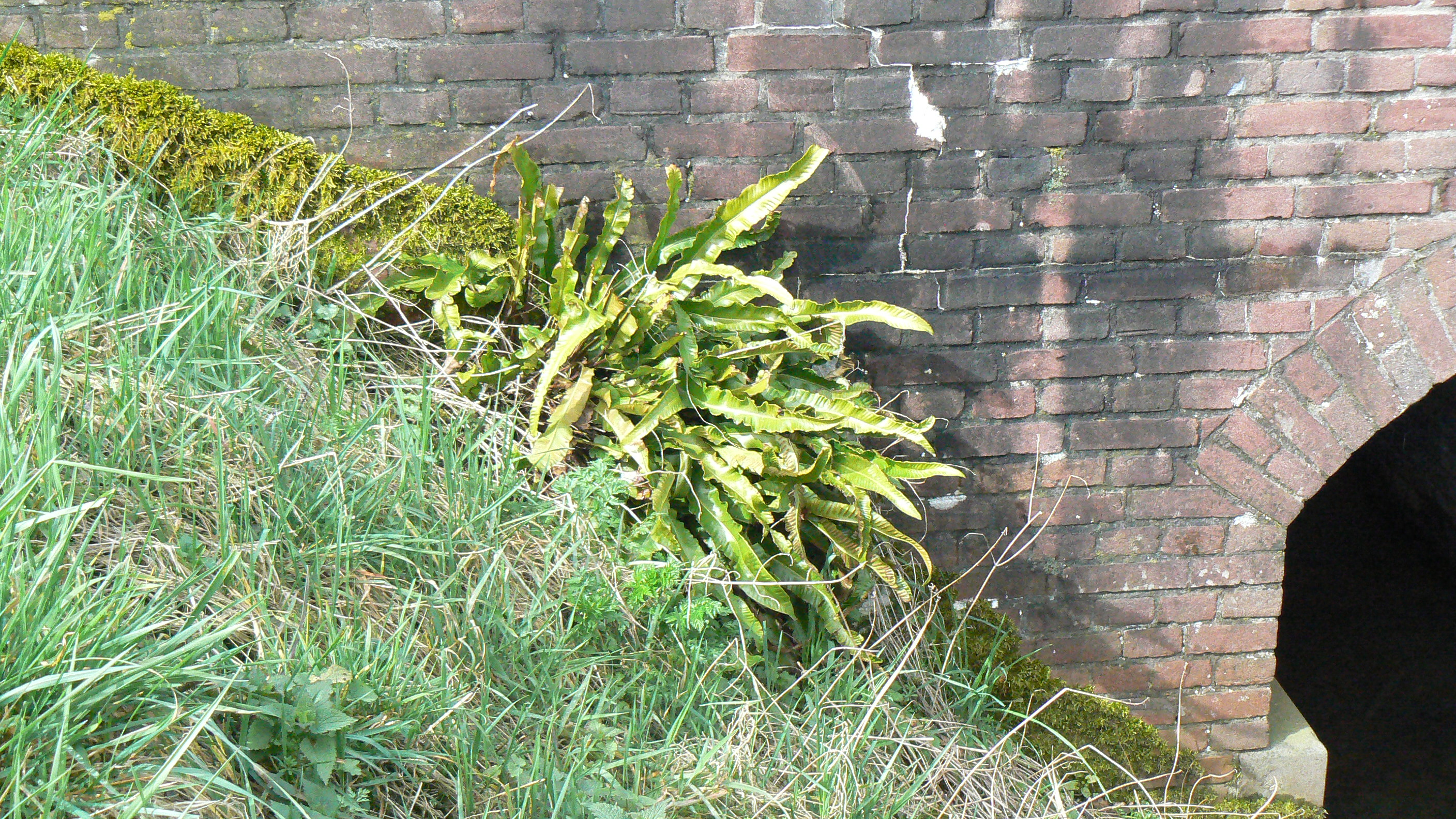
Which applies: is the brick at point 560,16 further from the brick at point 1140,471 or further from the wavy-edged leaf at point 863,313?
the brick at point 1140,471

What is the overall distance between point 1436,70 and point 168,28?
10.9 ft

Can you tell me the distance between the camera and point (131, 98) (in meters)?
2.34

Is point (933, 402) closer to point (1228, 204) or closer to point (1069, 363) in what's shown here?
point (1069, 363)

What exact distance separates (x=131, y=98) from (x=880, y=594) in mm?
2323

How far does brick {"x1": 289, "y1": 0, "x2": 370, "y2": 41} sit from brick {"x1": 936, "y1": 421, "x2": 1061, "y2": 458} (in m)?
1.77

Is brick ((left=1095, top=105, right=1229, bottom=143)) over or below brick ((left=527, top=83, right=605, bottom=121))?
over

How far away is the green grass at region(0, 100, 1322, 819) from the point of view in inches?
52.2

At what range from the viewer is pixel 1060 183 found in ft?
→ 8.30

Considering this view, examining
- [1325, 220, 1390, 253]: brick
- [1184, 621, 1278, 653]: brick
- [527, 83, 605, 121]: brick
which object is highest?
[527, 83, 605, 121]: brick

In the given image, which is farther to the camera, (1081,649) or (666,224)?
(1081,649)

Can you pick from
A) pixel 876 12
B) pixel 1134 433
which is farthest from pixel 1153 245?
pixel 876 12

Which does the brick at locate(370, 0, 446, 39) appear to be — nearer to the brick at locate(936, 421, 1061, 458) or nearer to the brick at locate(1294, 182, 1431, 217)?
the brick at locate(936, 421, 1061, 458)

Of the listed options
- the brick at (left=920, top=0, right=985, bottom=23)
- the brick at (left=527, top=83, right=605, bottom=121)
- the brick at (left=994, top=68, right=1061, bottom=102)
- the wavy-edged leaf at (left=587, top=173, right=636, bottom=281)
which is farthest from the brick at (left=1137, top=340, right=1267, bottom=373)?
the brick at (left=527, top=83, right=605, bottom=121)

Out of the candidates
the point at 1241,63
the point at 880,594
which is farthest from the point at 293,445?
the point at 1241,63
